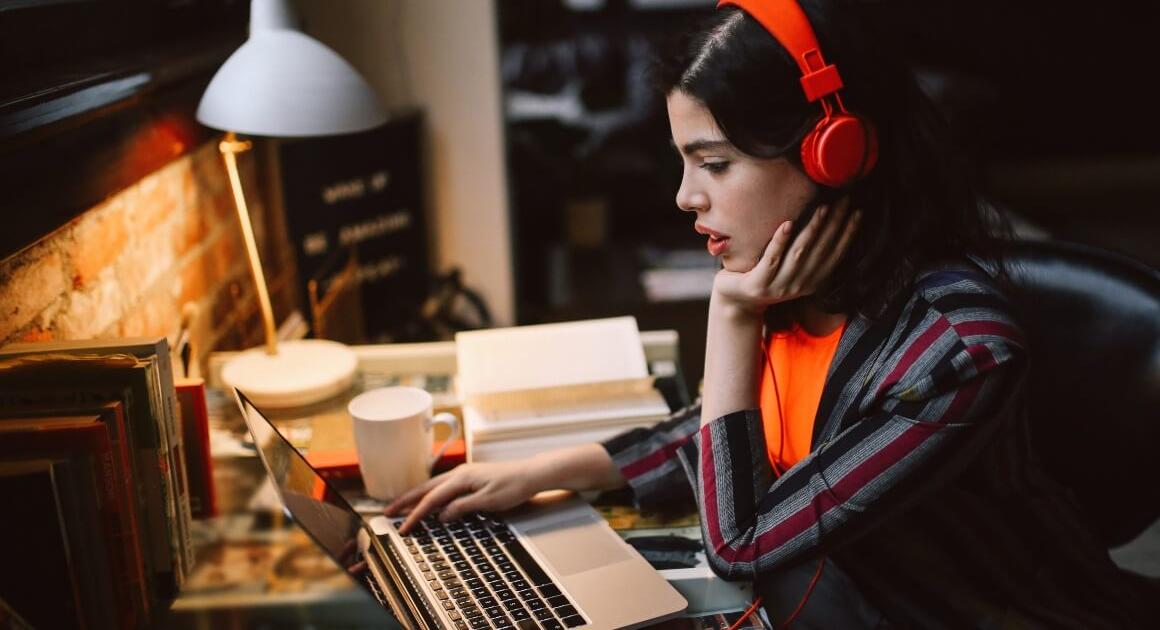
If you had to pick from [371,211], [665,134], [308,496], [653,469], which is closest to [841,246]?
[653,469]

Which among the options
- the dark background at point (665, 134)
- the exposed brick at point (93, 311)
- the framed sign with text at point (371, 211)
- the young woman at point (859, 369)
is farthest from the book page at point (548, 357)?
the dark background at point (665, 134)

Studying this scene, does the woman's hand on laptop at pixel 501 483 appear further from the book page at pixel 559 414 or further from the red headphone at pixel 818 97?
the red headphone at pixel 818 97

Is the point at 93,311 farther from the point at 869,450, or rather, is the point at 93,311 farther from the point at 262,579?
the point at 869,450

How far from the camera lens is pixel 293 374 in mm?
1380

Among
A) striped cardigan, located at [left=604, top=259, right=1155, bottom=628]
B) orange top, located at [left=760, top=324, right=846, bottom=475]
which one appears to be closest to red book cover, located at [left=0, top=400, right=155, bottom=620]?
striped cardigan, located at [left=604, top=259, right=1155, bottom=628]

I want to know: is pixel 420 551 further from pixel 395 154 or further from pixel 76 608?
pixel 395 154

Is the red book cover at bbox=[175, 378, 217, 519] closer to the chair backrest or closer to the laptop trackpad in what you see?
the laptop trackpad

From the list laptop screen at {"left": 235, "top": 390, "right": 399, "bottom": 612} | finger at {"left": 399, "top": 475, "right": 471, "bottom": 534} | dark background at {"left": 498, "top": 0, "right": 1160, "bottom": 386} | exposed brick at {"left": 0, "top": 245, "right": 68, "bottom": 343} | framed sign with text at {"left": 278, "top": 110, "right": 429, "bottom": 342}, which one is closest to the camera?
laptop screen at {"left": 235, "top": 390, "right": 399, "bottom": 612}

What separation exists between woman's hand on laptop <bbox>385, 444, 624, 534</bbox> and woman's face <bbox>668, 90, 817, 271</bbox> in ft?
1.02

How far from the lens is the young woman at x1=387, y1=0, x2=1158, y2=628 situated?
0.94m

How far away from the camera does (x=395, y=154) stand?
8.08 feet

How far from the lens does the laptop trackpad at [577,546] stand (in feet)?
3.32

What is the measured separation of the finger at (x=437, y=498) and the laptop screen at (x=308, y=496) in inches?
3.8

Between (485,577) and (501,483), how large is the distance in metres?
0.15
